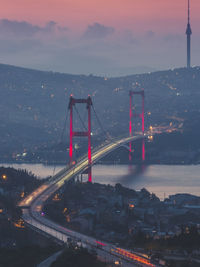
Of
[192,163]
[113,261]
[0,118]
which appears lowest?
[113,261]

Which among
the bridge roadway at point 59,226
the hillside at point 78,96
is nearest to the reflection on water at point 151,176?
the bridge roadway at point 59,226

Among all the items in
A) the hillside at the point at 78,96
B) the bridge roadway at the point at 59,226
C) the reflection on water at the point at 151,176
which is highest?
the hillside at the point at 78,96

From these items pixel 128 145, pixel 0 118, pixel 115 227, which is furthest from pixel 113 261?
pixel 0 118

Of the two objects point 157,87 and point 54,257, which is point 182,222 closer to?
point 54,257

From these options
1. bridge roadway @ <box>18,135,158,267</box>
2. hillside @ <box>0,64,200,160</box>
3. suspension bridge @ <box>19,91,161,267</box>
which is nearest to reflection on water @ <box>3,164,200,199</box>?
suspension bridge @ <box>19,91,161,267</box>

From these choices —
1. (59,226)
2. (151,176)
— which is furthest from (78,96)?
(59,226)

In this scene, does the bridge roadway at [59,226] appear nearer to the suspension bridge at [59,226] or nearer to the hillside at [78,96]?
the suspension bridge at [59,226]
